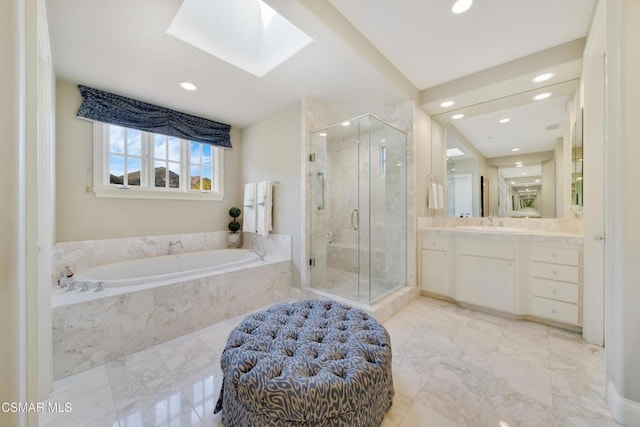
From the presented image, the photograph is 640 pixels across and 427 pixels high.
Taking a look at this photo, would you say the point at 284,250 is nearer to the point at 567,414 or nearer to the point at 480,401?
the point at 480,401

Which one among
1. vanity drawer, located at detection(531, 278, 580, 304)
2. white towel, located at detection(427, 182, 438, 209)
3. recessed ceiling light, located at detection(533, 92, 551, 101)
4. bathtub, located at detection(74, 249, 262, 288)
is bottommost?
vanity drawer, located at detection(531, 278, 580, 304)

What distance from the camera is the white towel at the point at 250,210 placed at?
11.2ft

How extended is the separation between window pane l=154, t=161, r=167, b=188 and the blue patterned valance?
42 centimetres

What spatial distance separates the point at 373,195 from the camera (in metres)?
2.94

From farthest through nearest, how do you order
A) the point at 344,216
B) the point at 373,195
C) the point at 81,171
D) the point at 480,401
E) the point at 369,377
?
the point at 344,216, the point at 373,195, the point at 81,171, the point at 480,401, the point at 369,377

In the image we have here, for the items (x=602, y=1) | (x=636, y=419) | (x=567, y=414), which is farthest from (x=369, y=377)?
(x=602, y=1)

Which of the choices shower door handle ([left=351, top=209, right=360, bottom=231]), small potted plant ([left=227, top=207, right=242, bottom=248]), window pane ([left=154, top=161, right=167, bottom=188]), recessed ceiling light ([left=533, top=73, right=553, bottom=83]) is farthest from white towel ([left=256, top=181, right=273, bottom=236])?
recessed ceiling light ([left=533, top=73, right=553, bottom=83])

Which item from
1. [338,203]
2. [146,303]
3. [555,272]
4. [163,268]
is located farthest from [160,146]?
[555,272]

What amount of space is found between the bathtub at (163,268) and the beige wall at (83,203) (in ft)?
1.34

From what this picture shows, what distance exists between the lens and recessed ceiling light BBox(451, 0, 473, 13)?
1668mm

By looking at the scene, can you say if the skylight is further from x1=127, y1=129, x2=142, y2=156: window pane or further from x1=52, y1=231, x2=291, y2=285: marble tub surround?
x1=52, y1=231, x2=291, y2=285: marble tub surround

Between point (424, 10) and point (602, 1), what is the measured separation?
1056mm

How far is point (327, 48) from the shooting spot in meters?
1.93

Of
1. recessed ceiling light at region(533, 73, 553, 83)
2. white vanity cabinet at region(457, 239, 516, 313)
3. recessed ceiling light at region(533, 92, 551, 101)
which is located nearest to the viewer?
recessed ceiling light at region(533, 73, 553, 83)
